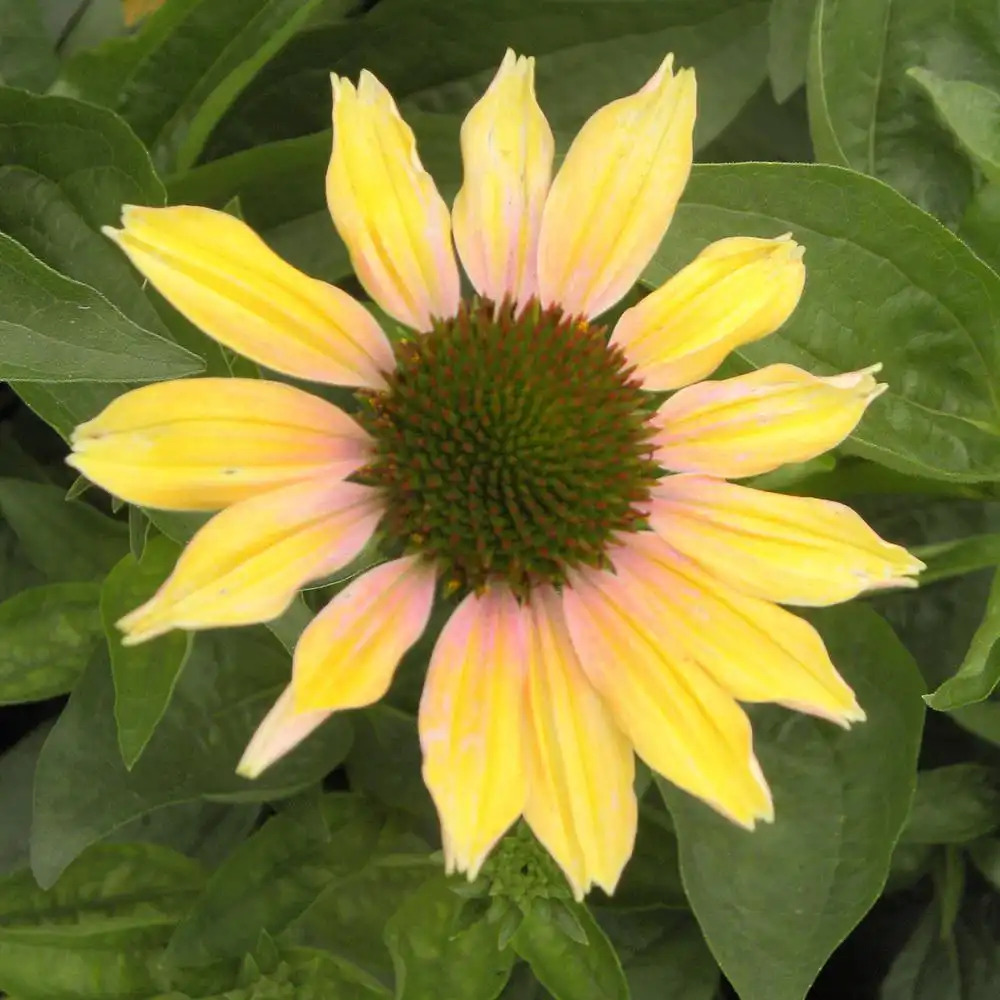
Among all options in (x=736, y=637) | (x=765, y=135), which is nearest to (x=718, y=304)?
(x=736, y=637)

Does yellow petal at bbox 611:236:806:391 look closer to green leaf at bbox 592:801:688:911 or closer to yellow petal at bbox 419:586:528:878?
yellow petal at bbox 419:586:528:878

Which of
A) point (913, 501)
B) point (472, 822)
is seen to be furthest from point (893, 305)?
point (472, 822)

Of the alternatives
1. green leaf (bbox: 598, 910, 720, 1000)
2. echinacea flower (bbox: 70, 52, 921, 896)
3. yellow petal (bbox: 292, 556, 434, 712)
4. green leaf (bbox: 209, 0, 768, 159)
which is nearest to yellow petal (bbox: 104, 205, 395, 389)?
echinacea flower (bbox: 70, 52, 921, 896)

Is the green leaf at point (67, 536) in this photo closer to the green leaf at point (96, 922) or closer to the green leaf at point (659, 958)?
the green leaf at point (96, 922)

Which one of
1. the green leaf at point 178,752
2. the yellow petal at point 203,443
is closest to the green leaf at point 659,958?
the green leaf at point 178,752

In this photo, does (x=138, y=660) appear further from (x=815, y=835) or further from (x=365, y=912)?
(x=815, y=835)

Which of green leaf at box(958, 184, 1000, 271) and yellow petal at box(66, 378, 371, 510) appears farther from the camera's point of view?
green leaf at box(958, 184, 1000, 271)
